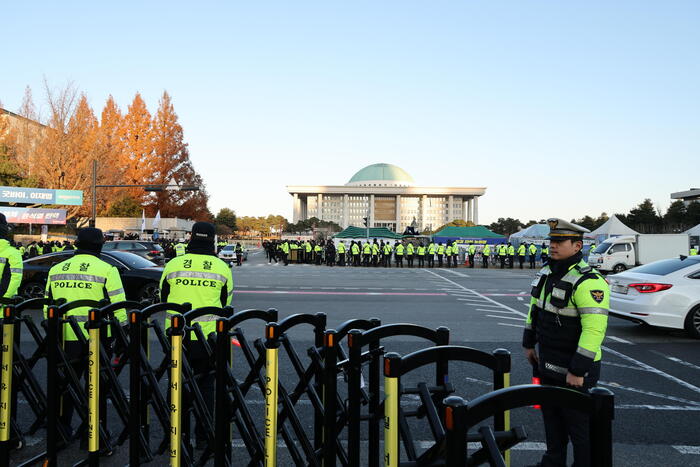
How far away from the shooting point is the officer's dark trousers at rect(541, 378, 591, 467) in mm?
3334

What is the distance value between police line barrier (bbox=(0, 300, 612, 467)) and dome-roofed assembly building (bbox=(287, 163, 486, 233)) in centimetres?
13285

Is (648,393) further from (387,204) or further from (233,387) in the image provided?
(387,204)

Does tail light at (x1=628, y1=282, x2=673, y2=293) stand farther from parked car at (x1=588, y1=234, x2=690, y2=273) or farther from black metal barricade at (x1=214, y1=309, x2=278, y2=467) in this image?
parked car at (x1=588, y1=234, x2=690, y2=273)

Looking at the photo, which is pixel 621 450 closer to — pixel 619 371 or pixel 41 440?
pixel 619 371

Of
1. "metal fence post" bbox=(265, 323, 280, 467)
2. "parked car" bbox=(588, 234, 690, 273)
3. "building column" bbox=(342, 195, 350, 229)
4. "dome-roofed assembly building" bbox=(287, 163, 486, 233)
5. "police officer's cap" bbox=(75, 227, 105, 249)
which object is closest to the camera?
"metal fence post" bbox=(265, 323, 280, 467)

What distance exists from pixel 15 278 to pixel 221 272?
2.45 meters

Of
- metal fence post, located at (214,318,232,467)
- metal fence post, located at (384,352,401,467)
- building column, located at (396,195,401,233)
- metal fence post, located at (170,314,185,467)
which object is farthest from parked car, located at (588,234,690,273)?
building column, located at (396,195,401,233)

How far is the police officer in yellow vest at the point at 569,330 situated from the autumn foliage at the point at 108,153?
141 feet

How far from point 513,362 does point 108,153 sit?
43.6m

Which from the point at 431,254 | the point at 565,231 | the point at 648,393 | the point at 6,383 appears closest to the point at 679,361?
the point at 648,393

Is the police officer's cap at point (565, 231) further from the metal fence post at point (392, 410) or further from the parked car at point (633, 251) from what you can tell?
the parked car at point (633, 251)

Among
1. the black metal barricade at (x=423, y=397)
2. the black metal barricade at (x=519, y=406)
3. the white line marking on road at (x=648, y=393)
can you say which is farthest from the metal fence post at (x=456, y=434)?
the white line marking on road at (x=648, y=393)

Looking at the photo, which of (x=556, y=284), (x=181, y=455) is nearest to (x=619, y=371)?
(x=556, y=284)

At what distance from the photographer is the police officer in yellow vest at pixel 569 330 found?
134 inches
